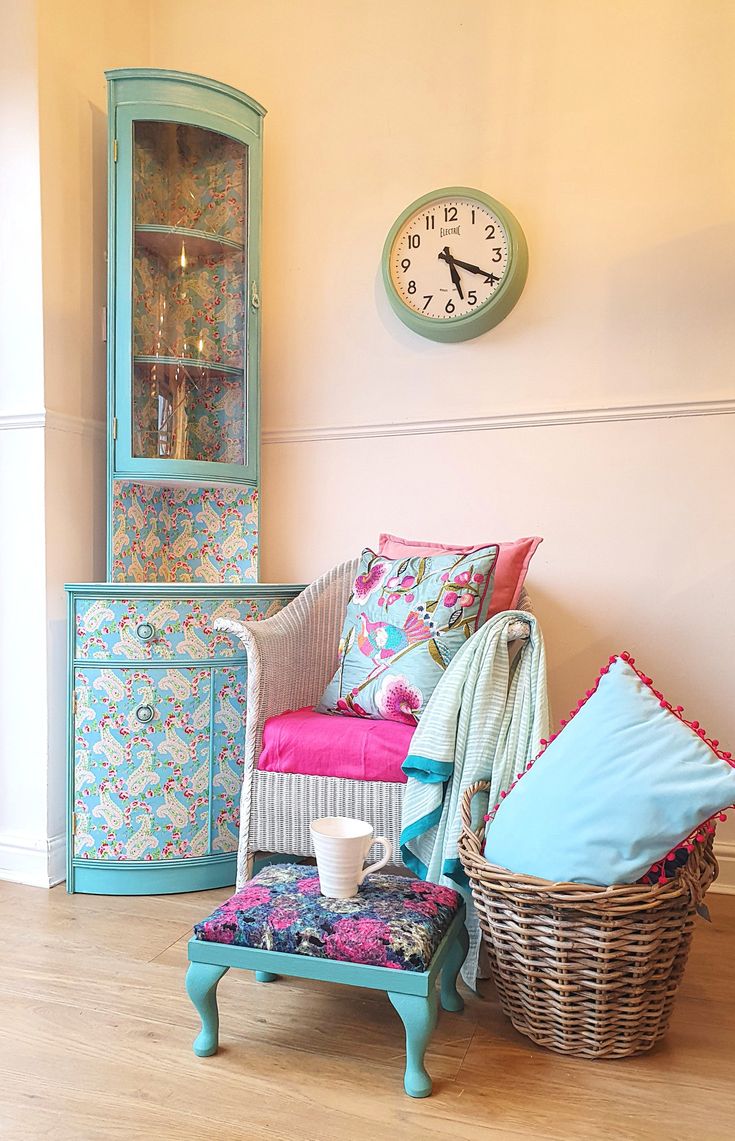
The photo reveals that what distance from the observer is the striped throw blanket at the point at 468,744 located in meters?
1.84

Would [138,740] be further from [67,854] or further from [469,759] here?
[469,759]

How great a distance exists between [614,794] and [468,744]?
439mm

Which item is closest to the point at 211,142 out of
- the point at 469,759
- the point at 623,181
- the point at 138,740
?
the point at 623,181

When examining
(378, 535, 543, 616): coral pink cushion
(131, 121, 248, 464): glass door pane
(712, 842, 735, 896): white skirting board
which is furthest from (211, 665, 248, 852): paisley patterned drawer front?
(712, 842, 735, 896): white skirting board

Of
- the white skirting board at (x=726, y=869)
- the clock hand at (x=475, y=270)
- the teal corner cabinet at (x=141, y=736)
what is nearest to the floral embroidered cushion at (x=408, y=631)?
the teal corner cabinet at (x=141, y=736)

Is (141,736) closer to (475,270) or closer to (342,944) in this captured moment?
(342,944)

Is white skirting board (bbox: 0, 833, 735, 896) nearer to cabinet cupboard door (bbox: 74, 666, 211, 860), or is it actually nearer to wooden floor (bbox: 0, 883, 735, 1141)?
cabinet cupboard door (bbox: 74, 666, 211, 860)

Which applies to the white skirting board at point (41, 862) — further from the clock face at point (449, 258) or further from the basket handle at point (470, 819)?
the clock face at point (449, 258)

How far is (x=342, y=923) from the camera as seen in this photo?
150 cm

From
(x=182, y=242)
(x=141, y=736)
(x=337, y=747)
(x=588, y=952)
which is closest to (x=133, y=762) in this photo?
(x=141, y=736)

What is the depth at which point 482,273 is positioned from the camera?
2.54 meters

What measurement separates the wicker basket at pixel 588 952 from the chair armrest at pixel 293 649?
0.73 meters

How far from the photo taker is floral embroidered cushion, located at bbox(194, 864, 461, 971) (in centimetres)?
146

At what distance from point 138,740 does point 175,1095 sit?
1009mm
